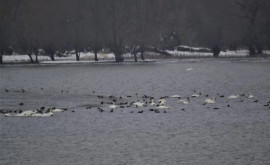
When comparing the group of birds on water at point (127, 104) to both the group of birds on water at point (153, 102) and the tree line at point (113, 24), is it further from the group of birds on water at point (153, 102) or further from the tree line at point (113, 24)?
the tree line at point (113, 24)

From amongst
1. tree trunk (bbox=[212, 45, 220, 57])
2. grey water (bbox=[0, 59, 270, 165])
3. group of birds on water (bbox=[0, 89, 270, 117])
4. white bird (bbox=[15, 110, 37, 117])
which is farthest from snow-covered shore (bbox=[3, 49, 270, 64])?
white bird (bbox=[15, 110, 37, 117])

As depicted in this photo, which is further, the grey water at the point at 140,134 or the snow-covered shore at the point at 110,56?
the snow-covered shore at the point at 110,56

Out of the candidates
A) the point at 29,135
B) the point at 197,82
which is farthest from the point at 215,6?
the point at 29,135

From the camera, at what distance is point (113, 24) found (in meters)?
99.4

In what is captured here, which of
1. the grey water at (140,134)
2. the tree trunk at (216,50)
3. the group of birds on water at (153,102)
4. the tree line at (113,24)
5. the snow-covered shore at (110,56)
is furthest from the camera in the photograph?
the snow-covered shore at (110,56)

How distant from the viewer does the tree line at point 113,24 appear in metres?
101

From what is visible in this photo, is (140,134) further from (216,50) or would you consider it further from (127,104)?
(216,50)

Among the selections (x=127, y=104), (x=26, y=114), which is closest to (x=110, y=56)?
(x=127, y=104)

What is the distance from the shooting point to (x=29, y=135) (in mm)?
23719

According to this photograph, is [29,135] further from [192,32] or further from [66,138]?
[192,32]

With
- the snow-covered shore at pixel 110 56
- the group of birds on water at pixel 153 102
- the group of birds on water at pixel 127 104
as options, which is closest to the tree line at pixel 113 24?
the snow-covered shore at pixel 110 56

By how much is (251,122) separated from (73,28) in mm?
81549

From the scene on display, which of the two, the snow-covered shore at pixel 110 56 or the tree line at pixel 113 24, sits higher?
the tree line at pixel 113 24

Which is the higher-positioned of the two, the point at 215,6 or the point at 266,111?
the point at 215,6
